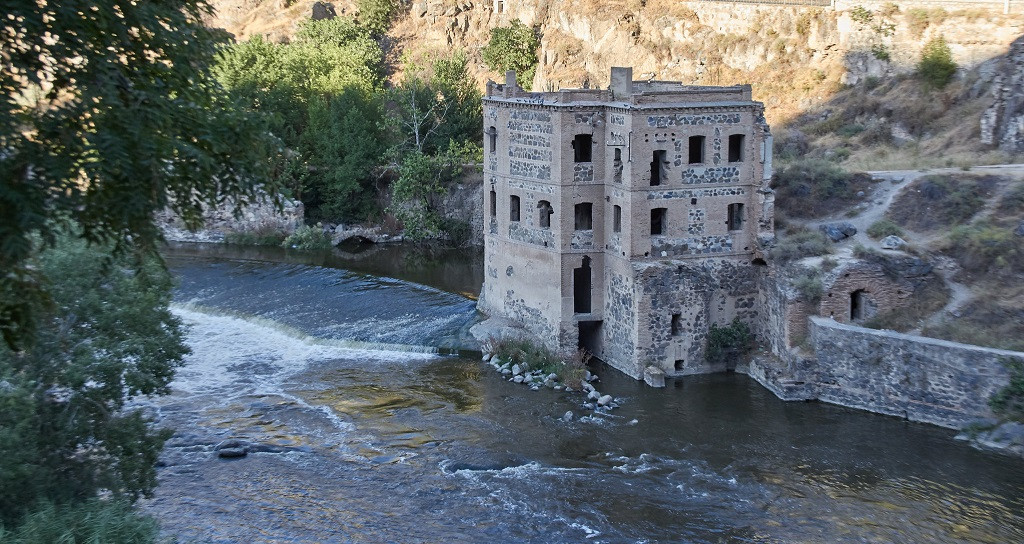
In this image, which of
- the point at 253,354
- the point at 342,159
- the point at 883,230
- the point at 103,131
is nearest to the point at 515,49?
the point at 342,159

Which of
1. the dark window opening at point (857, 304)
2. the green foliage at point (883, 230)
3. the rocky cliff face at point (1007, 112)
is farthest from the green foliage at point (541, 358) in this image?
the rocky cliff face at point (1007, 112)

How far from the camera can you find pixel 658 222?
3050 cm

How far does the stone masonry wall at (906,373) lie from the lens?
25.6 meters

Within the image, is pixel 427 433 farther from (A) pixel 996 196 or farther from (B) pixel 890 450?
(A) pixel 996 196

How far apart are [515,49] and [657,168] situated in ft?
129

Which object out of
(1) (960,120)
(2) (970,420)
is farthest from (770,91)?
(2) (970,420)

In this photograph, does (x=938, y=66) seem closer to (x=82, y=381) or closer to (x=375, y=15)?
(x=82, y=381)

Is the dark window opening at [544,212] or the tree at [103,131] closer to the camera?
the tree at [103,131]

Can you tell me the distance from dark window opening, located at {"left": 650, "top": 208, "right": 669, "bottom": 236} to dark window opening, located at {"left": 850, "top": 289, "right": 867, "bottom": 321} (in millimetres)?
5427

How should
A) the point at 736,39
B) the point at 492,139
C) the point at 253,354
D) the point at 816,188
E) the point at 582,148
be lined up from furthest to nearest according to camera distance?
the point at 736,39 → the point at 492,139 → the point at 816,188 → the point at 253,354 → the point at 582,148

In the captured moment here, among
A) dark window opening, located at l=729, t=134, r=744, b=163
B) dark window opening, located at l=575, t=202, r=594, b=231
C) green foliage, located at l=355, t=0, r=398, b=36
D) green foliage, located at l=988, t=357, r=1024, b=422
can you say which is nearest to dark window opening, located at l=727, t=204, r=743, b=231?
dark window opening, located at l=729, t=134, r=744, b=163

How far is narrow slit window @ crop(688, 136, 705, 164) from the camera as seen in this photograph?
30317mm

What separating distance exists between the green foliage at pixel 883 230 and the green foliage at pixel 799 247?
1289 mm

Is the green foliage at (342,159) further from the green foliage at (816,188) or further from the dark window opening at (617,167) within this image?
the green foliage at (816,188)
